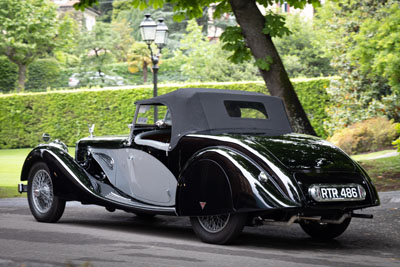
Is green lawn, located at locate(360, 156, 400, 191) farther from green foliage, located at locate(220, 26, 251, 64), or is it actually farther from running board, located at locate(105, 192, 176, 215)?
running board, located at locate(105, 192, 176, 215)

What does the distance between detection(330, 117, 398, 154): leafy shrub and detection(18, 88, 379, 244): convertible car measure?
12.8 meters

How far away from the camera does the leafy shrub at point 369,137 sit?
20.9 metres

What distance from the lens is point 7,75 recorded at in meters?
49.5

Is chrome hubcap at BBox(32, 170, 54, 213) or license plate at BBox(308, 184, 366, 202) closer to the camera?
license plate at BBox(308, 184, 366, 202)

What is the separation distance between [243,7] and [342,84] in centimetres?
1229

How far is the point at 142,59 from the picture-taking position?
188 feet

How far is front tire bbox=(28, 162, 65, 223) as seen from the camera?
9.23m

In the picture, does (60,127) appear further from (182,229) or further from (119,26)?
(119,26)

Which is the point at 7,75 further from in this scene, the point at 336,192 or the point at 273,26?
the point at 336,192

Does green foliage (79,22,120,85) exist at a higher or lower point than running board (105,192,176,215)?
lower

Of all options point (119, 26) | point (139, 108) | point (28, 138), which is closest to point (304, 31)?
point (28, 138)

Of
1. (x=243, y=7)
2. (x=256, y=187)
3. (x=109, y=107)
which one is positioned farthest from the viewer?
(x=109, y=107)

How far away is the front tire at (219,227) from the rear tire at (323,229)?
111 cm

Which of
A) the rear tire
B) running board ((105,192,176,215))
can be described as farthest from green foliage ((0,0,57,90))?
the rear tire
